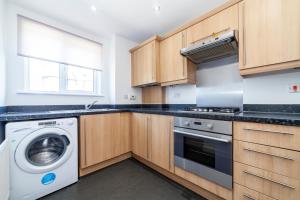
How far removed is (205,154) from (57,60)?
252cm

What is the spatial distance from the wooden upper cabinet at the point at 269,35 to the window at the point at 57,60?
2.40 metres

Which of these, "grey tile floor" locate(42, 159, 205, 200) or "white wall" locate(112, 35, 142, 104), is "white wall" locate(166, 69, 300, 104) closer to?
"grey tile floor" locate(42, 159, 205, 200)

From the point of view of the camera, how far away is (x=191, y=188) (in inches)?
64.2

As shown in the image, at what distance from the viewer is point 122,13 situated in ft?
6.69

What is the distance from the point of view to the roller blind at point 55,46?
191 centimetres

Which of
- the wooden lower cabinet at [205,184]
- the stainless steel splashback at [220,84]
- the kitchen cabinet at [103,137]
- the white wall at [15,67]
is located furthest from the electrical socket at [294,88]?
the white wall at [15,67]

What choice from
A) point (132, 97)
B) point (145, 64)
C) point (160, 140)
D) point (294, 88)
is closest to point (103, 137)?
point (160, 140)

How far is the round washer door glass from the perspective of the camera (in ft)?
4.85

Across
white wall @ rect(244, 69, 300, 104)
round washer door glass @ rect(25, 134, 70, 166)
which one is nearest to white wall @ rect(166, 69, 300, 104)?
white wall @ rect(244, 69, 300, 104)

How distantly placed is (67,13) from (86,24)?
34 cm

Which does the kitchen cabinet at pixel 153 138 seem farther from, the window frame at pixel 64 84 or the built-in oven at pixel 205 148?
the window frame at pixel 64 84

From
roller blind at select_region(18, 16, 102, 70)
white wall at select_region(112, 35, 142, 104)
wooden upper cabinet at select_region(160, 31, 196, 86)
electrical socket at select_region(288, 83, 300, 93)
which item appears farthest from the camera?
white wall at select_region(112, 35, 142, 104)

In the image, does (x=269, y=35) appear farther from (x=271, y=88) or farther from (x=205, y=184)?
(x=205, y=184)

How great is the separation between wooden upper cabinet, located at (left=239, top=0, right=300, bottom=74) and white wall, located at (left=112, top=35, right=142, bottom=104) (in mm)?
2059
